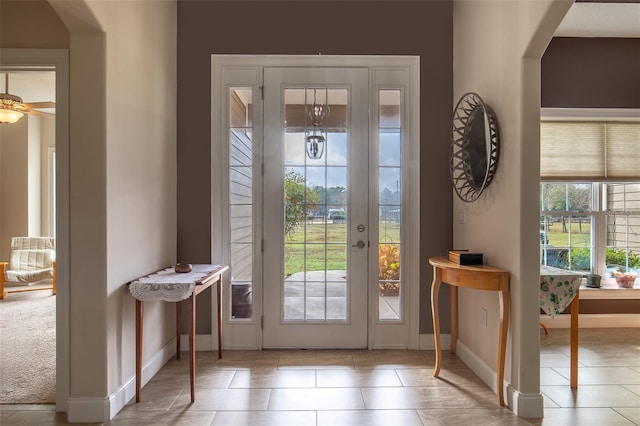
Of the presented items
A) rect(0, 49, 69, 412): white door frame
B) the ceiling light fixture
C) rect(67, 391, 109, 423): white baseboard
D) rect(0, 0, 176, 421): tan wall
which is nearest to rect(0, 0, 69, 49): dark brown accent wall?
rect(0, 0, 176, 421): tan wall

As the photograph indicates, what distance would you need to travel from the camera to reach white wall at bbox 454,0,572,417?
2.39m

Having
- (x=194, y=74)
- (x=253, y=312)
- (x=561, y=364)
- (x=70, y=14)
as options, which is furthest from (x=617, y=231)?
(x=70, y=14)

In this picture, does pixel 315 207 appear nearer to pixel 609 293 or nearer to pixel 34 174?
pixel 609 293

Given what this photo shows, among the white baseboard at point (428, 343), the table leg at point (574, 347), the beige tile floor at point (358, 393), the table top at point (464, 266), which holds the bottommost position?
the beige tile floor at point (358, 393)

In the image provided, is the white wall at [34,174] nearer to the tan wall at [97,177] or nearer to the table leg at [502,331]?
the tan wall at [97,177]

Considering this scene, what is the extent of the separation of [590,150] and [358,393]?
3557mm

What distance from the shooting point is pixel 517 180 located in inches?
96.5

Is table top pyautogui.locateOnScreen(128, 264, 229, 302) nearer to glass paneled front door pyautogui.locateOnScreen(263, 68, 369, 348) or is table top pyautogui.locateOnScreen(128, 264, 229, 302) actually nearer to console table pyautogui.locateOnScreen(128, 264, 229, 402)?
console table pyautogui.locateOnScreen(128, 264, 229, 402)

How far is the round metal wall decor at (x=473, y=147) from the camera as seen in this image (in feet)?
9.11

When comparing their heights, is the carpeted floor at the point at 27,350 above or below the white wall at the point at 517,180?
below

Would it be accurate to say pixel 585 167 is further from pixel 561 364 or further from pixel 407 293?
pixel 407 293

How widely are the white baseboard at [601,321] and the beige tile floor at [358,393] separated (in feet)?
2.12

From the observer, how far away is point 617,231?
4.33m

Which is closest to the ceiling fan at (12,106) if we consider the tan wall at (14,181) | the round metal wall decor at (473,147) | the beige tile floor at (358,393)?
the tan wall at (14,181)
